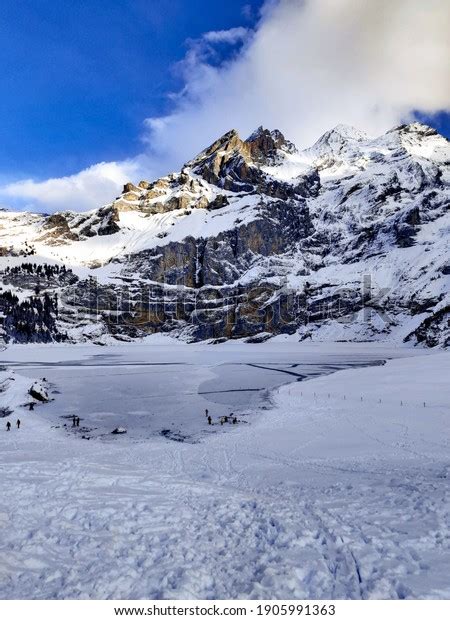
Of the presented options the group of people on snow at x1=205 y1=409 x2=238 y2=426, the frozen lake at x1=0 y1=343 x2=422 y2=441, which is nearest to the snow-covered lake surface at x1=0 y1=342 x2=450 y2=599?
the frozen lake at x1=0 y1=343 x2=422 y2=441

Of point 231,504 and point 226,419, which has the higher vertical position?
point 231,504

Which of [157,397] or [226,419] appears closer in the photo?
[226,419]

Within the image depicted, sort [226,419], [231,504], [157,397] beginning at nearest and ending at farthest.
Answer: [231,504] → [226,419] → [157,397]

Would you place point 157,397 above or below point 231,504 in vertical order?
below

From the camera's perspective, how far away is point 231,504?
50.8 ft

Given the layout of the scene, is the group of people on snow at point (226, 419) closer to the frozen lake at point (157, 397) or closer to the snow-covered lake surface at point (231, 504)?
the frozen lake at point (157, 397)

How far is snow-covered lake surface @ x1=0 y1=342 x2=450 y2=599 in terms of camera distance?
399 inches

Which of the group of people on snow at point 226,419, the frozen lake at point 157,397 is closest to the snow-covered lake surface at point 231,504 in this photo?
the frozen lake at point 157,397

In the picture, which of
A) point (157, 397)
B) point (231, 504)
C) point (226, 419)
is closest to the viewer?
point (231, 504)

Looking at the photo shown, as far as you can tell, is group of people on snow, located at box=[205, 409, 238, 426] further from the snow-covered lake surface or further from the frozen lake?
the snow-covered lake surface

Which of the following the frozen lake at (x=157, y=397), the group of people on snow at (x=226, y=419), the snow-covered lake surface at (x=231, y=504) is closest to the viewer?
the snow-covered lake surface at (x=231, y=504)

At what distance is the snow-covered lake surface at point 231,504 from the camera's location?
33.2 feet

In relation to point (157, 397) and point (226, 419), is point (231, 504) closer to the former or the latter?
point (226, 419)

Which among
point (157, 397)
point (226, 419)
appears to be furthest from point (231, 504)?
point (157, 397)
